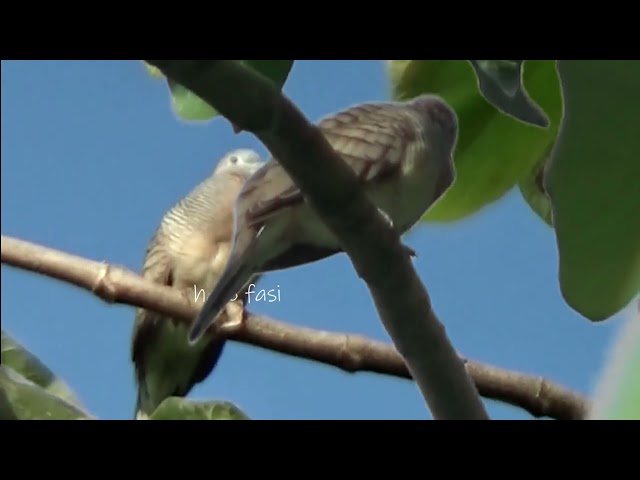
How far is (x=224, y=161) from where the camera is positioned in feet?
5.89

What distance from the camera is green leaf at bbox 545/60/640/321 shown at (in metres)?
0.36

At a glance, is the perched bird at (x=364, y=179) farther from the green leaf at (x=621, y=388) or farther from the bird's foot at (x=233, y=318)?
the green leaf at (x=621, y=388)

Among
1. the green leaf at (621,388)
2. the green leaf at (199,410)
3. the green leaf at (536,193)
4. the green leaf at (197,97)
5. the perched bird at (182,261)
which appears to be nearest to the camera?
the green leaf at (621,388)

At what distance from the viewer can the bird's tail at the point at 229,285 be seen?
61cm

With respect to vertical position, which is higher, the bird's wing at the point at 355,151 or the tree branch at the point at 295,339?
the bird's wing at the point at 355,151

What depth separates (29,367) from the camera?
25.9 inches

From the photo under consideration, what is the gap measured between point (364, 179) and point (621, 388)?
33cm

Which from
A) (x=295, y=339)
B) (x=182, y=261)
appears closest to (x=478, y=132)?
(x=295, y=339)

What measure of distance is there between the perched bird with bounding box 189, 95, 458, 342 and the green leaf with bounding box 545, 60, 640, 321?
168mm

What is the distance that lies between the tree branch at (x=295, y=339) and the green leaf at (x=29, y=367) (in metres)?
0.06

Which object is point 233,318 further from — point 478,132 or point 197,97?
point 197,97

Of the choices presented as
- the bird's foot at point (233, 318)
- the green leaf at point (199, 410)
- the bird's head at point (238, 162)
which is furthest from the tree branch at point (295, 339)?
the bird's head at point (238, 162)
